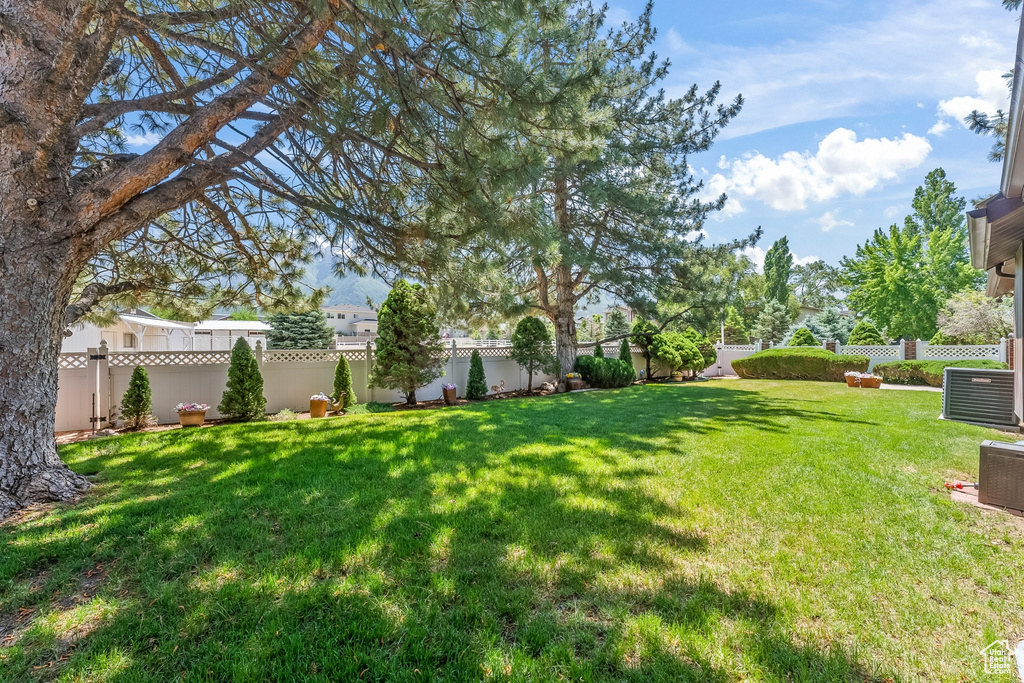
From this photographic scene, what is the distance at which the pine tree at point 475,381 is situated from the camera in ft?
31.6

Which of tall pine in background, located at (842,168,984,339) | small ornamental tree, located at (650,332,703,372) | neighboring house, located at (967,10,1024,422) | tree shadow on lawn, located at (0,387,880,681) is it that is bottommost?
tree shadow on lawn, located at (0,387,880,681)

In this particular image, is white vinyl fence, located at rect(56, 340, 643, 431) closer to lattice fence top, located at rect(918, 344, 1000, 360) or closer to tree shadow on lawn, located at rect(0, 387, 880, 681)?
tree shadow on lawn, located at rect(0, 387, 880, 681)

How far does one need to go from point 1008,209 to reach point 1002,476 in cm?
203

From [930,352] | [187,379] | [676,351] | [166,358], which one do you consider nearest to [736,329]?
[930,352]

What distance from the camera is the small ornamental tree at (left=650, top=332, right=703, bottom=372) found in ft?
45.4

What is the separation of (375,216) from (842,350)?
17265 millimetres

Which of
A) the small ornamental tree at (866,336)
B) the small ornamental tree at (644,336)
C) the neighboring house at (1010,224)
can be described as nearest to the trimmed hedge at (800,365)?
the small ornamental tree at (866,336)

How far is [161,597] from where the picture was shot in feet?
6.18

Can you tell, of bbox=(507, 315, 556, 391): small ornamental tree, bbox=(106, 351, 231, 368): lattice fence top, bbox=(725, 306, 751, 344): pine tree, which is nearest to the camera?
bbox=(106, 351, 231, 368): lattice fence top

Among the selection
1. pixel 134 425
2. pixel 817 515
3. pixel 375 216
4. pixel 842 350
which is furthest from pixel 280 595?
pixel 842 350

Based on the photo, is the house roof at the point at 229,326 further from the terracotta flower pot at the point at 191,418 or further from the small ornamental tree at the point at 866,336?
the small ornamental tree at the point at 866,336

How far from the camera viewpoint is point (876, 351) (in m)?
14.2

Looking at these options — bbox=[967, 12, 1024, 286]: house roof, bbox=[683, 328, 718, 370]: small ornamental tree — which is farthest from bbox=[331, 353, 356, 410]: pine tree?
bbox=[683, 328, 718, 370]: small ornamental tree

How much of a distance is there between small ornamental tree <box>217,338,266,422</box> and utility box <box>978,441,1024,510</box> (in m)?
8.63
